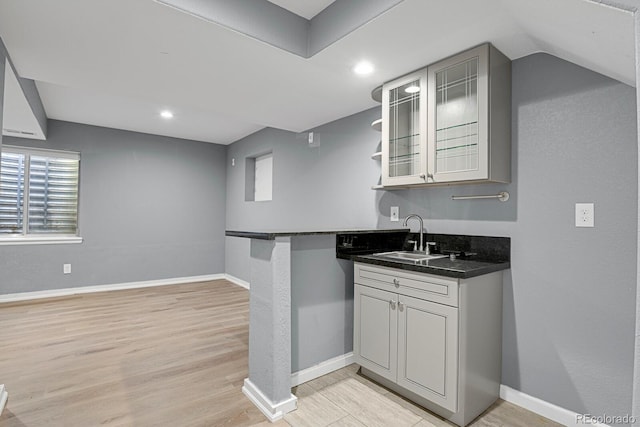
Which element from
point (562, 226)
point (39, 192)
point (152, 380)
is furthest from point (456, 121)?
point (39, 192)

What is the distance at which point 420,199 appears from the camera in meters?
2.72

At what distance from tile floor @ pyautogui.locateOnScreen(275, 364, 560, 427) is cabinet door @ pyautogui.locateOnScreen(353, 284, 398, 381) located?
155 millimetres

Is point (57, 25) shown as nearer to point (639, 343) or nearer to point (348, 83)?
point (348, 83)

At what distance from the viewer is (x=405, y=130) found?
8.02ft

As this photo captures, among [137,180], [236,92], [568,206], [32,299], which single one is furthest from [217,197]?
[568,206]

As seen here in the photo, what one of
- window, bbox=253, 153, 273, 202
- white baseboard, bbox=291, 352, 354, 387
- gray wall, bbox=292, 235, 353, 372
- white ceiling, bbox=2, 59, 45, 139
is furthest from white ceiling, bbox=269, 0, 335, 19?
window, bbox=253, 153, 273, 202

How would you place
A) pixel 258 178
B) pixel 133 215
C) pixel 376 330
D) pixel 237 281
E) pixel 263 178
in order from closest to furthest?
1. pixel 376 330
2. pixel 133 215
3. pixel 263 178
4. pixel 258 178
5. pixel 237 281

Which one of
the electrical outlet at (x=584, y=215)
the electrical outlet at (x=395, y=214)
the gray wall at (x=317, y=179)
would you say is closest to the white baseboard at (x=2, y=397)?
the gray wall at (x=317, y=179)

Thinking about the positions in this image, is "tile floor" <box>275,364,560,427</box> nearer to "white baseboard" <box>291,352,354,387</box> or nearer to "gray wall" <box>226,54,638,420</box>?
"white baseboard" <box>291,352,354,387</box>

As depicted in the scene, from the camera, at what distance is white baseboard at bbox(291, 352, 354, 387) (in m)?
2.27

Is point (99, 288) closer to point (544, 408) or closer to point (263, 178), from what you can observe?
point (263, 178)

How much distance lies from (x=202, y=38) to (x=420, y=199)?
1.94 metres

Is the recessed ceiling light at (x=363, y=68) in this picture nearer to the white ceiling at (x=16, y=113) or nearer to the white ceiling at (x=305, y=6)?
the white ceiling at (x=305, y=6)

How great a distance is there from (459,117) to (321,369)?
199 cm
